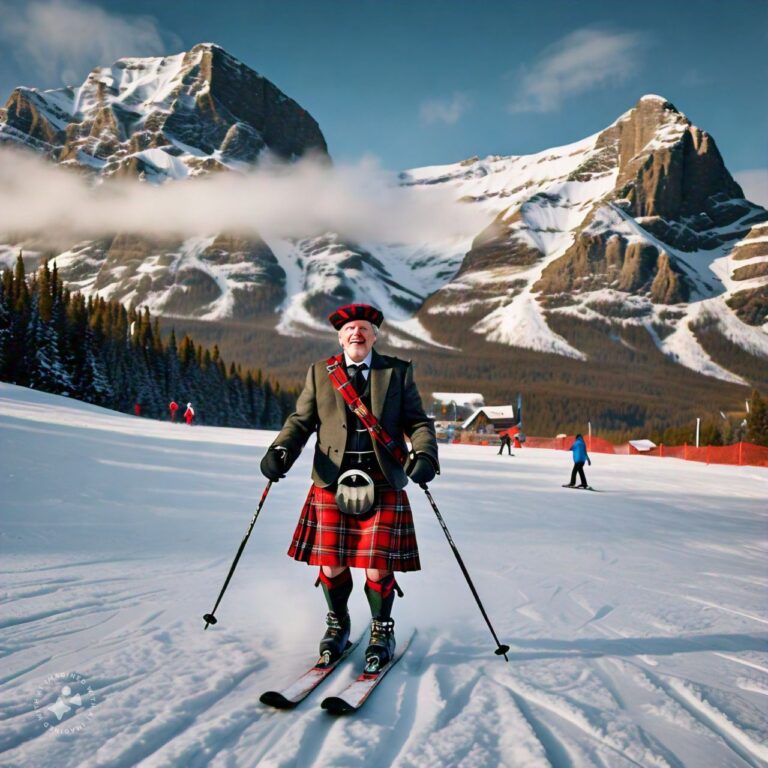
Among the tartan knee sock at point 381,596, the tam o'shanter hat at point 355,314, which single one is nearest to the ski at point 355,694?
the tartan knee sock at point 381,596

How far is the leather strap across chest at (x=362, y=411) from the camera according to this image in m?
4.36

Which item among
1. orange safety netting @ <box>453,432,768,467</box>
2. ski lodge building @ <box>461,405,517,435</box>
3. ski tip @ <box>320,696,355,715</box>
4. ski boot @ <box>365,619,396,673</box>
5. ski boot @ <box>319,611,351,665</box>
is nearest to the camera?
ski tip @ <box>320,696,355,715</box>

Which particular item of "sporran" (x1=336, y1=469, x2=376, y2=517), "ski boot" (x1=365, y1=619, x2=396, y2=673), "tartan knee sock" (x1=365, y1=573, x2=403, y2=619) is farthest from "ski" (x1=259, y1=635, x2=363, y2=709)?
"sporran" (x1=336, y1=469, x2=376, y2=517)

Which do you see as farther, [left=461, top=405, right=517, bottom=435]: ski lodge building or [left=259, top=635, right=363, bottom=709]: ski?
[left=461, top=405, right=517, bottom=435]: ski lodge building

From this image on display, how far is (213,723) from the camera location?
3283 millimetres

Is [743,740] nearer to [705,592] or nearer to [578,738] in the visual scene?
[578,738]

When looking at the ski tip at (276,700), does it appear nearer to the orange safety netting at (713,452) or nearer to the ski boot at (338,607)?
the ski boot at (338,607)

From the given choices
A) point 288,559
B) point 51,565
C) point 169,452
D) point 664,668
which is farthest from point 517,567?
point 169,452

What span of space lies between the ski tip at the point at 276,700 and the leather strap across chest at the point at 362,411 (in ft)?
5.07

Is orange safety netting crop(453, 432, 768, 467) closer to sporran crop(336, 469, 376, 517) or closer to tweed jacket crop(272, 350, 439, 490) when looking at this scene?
tweed jacket crop(272, 350, 439, 490)

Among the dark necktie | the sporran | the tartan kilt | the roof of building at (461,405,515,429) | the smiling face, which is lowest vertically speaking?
the tartan kilt

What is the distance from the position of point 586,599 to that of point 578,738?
3.11 meters

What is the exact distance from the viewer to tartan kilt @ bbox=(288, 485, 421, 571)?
431 cm

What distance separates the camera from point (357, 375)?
15.1 feet
